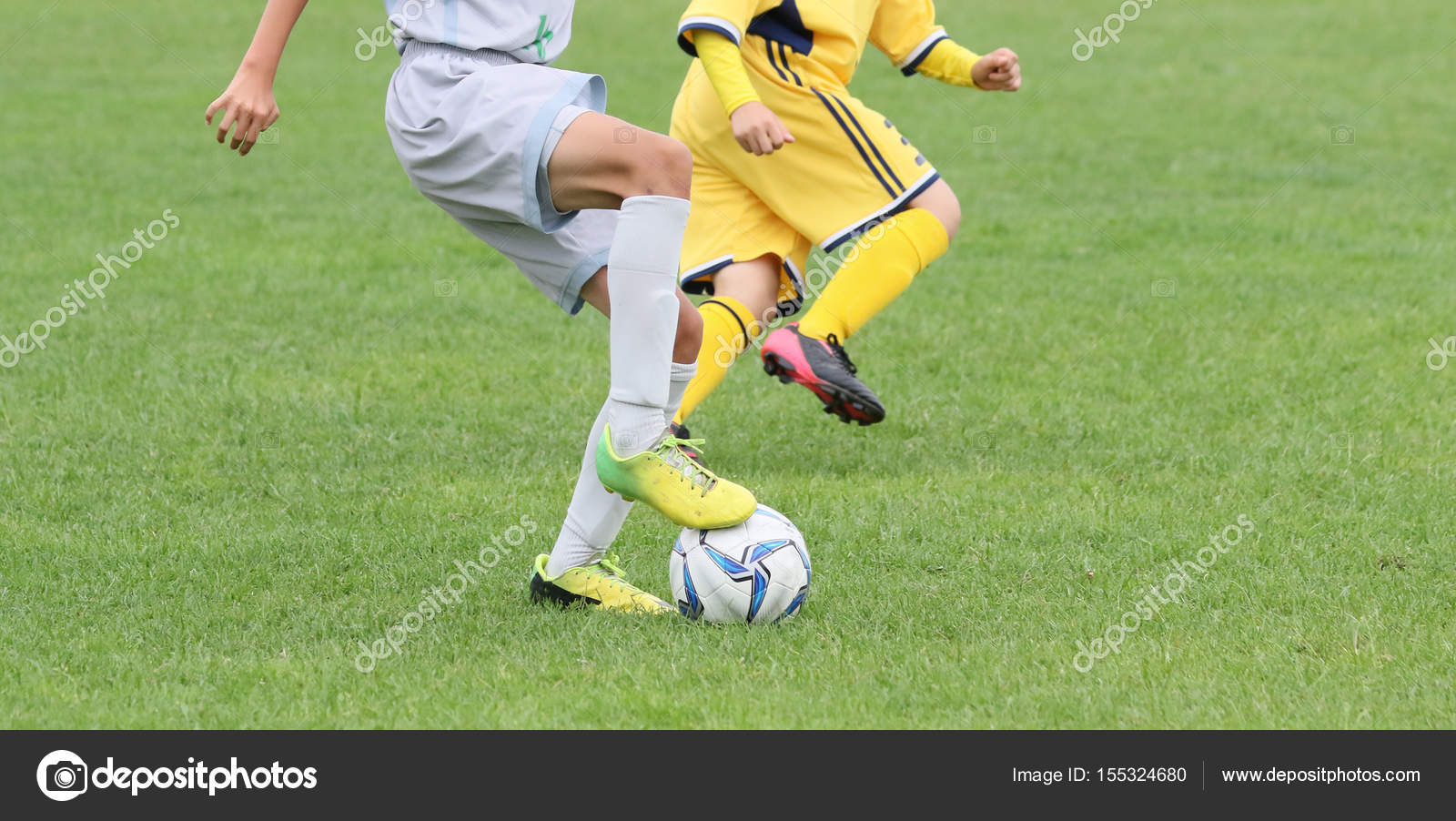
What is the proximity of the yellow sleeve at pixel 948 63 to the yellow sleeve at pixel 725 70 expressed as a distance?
1.13 meters

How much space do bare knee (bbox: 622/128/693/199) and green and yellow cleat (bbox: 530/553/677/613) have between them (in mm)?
945

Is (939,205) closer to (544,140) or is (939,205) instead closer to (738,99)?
(738,99)

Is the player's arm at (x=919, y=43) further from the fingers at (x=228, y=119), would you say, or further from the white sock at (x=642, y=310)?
the fingers at (x=228, y=119)

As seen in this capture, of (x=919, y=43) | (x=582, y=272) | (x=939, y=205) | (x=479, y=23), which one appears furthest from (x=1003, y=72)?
(x=479, y=23)

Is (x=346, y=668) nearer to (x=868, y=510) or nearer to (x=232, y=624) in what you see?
(x=232, y=624)

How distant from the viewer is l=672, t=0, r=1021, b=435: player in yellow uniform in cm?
509

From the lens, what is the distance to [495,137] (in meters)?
3.41

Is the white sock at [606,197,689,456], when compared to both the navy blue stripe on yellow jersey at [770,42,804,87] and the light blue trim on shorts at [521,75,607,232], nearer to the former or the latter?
the light blue trim on shorts at [521,75,607,232]

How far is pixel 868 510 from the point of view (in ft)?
15.3

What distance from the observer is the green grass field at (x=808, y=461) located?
11.0ft

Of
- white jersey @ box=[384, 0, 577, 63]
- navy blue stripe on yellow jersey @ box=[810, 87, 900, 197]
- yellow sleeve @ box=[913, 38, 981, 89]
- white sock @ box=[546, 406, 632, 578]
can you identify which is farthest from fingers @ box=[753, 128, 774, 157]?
yellow sleeve @ box=[913, 38, 981, 89]

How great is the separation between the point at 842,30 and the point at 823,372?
1.11 metres
